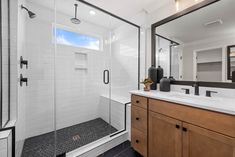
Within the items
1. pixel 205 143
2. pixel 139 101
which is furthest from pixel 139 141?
pixel 205 143

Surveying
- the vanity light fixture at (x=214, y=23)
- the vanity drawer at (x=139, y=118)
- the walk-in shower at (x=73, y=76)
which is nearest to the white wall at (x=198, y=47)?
the vanity light fixture at (x=214, y=23)

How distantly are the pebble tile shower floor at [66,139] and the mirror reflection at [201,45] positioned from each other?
5.28 feet

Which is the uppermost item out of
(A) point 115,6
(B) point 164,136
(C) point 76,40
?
(A) point 115,6

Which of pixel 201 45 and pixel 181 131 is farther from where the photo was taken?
pixel 201 45

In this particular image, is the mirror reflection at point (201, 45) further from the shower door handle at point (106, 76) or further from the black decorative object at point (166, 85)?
the shower door handle at point (106, 76)

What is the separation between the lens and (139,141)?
1486mm

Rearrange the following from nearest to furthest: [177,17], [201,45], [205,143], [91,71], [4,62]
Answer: [205,143], [4,62], [201,45], [177,17], [91,71]

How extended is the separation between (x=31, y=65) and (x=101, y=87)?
1434 millimetres

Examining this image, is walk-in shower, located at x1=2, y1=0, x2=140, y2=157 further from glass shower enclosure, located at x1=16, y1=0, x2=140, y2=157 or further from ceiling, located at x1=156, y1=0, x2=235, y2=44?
ceiling, located at x1=156, y1=0, x2=235, y2=44

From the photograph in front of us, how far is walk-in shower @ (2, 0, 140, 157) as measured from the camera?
1.75 m

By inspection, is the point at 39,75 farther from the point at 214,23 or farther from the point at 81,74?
the point at 214,23

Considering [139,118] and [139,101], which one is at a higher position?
[139,101]

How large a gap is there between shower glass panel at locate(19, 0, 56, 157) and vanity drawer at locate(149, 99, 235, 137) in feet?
5.84

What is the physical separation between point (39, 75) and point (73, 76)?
0.60 m
